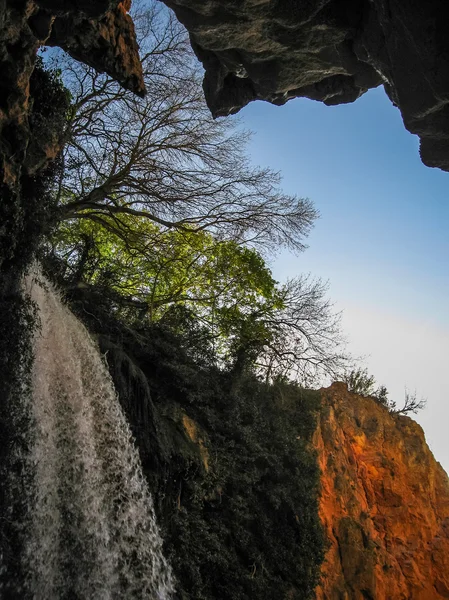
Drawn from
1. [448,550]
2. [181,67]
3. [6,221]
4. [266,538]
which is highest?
[181,67]

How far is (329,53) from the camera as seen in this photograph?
15.5ft

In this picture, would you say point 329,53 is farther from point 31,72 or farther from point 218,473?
point 218,473

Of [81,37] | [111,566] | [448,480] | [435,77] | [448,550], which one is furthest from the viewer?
[448,480]

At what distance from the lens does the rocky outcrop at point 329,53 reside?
289 cm

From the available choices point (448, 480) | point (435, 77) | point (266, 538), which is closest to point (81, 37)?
point (435, 77)

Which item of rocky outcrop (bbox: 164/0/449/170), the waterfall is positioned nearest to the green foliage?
the waterfall

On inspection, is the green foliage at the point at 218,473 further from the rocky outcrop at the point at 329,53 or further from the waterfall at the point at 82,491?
the rocky outcrop at the point at 329,53

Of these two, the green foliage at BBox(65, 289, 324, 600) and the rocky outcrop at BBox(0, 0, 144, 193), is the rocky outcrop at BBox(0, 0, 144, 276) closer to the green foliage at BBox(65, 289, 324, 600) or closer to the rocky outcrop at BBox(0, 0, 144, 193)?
the rocky outcrop at BBox(0, 0, 144, 193)

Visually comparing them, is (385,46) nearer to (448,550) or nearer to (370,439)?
(370,439)

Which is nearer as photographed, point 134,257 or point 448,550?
point 134,257

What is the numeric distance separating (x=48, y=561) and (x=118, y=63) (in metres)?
6.89

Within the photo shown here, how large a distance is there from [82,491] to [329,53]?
255 inches

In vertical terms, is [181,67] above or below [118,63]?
above

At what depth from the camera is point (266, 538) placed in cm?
963
